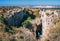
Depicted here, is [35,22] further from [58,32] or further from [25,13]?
[58,32]

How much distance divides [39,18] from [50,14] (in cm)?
50

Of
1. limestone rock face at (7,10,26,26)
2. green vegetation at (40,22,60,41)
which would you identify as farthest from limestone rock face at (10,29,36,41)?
limestone rock face at (7,10,26,26)

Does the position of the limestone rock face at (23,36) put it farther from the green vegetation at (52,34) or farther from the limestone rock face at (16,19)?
the limestone rock face at (16,19)

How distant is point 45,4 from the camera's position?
10.6 metres

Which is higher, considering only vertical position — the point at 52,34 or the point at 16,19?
the point at 16,19

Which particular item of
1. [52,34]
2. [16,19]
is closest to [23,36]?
[52,34]

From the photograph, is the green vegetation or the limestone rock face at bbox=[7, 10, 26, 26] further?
the limestone rock face at bbox=[7, 10, 26, 26]

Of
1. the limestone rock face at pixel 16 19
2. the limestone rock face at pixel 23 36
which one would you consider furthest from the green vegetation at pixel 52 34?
the limestone rock face at pixel 16 19

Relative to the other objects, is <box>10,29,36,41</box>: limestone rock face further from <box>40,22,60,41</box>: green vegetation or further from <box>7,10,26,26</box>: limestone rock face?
<box>7,10,26,26</box>: limestone rock face

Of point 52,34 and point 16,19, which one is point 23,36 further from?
point 16,19

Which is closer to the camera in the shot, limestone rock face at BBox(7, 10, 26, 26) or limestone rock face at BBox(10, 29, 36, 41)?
limestone rock face at BBox(10, 29, 36, 41)

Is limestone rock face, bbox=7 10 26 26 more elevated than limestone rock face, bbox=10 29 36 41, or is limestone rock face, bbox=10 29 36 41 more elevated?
limestone rock face, bbox=7 10 26 26

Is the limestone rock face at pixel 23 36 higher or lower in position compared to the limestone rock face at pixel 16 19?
lower

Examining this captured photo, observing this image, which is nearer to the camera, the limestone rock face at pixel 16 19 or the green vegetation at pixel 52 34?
the green vegetation at pixel 52 34
